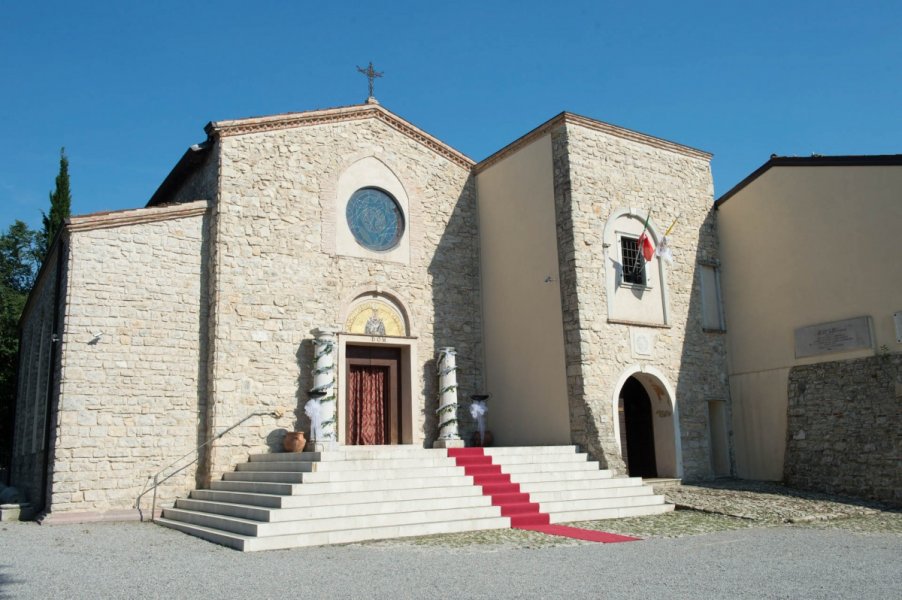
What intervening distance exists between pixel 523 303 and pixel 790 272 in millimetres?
5651

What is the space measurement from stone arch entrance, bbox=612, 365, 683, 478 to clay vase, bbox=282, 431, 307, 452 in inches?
241

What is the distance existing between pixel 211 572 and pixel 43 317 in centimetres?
1192

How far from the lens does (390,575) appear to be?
7391mm

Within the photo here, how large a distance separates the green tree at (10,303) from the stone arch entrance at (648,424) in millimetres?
16748

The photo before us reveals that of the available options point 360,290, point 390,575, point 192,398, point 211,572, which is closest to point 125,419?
point 192,398

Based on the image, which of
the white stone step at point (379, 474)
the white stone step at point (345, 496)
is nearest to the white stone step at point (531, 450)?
the white stone step at point (379, 474)

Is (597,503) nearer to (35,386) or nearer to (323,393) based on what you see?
(323,393)

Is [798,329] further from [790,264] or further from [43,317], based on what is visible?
[43,317]

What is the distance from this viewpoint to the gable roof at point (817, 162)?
1413 cm

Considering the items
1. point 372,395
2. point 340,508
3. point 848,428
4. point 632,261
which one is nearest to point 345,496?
point 340,508

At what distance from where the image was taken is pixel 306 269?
609 inches

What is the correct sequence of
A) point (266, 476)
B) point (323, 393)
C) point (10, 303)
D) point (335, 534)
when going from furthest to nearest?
point (10, 303) → point (323, 393) → point (266, 476) → point (335, 534)

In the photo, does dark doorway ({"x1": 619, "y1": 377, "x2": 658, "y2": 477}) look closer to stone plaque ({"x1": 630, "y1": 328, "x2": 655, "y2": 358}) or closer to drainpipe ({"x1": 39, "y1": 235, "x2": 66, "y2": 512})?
stone plaque ({"x1": 630, "y1": 328, "x2": 655, "y2": 358})

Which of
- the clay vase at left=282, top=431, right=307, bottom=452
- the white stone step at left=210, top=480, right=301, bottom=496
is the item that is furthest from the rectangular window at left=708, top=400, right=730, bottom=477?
the white stone step at left=210, top=480, right=301, bottom=496
